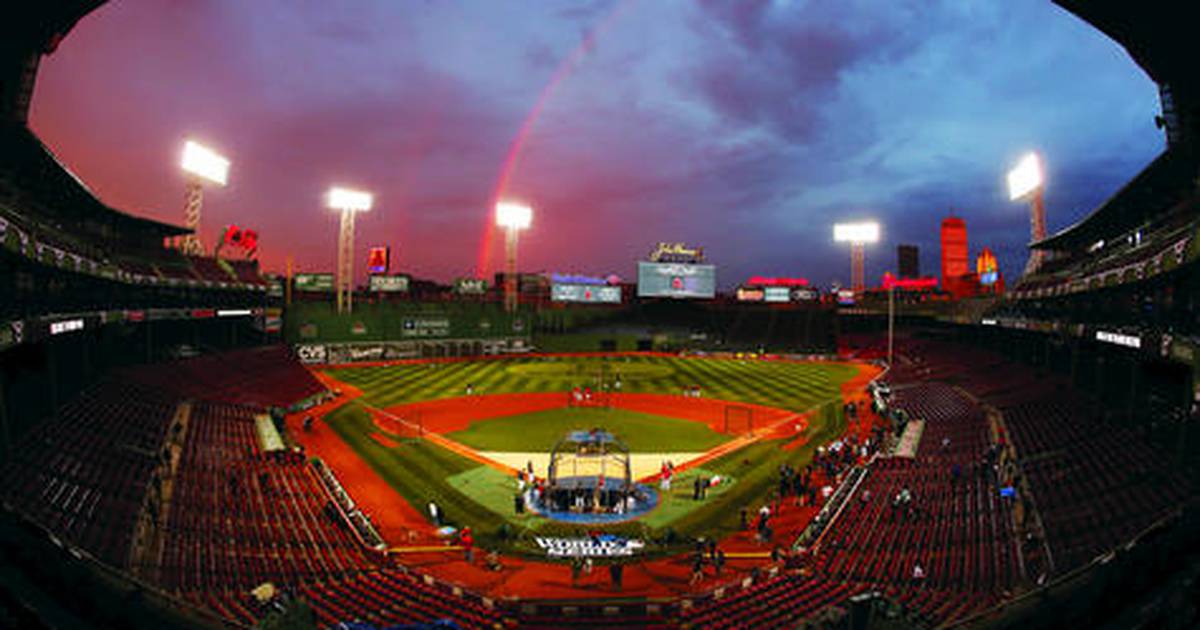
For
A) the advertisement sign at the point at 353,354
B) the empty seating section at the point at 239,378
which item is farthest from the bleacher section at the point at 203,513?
the advertisement sign at the point at 353,354

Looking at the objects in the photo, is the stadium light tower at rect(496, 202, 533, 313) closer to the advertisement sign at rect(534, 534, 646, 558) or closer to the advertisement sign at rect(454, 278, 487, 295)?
the advertisement sign at rect(454, 278, 487, 295)

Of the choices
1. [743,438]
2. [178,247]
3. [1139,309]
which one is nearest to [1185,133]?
[1139,309]

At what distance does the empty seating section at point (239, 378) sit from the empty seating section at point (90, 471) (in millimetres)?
8023

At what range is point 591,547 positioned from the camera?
20.7 meters

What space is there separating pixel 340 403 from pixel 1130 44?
160 ft

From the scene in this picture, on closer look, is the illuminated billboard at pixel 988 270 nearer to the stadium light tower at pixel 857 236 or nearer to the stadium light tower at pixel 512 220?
the stadium light tower at pixel 857 236

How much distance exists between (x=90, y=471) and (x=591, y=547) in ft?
56.1

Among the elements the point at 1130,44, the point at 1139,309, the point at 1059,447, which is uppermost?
the point at 1130,44

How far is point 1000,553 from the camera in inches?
707

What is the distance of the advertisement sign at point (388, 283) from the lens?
7575 centimetres

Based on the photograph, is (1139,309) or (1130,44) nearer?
(1130,44)

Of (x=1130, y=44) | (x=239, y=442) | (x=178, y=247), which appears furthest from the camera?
(x=178, y=247)

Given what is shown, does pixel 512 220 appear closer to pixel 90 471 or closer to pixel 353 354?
pixel 353 354

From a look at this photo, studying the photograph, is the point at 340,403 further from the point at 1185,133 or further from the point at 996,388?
the point at 1185,133
